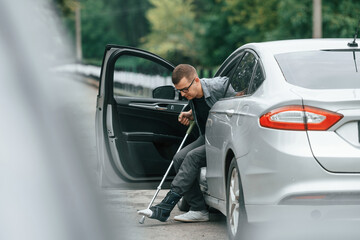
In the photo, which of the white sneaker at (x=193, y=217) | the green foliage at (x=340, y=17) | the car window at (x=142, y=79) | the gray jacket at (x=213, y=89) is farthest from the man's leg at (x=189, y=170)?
the green foliage at (x=340, y=17)

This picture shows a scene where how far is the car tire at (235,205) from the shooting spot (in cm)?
404

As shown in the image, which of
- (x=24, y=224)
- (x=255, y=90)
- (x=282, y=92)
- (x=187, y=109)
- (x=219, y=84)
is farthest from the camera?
(x=187, y=109)

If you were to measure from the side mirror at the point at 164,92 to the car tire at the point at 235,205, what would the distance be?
167 centimetres

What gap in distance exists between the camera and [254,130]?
3754mm

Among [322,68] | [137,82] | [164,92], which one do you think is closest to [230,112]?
[322,68]

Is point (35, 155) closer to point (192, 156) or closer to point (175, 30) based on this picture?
point (192, 156)

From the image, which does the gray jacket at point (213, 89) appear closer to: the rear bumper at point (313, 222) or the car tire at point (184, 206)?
the car tire at point (184, 206)

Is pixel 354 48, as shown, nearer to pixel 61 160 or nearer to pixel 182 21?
pixel 61 160

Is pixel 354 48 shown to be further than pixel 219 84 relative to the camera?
No

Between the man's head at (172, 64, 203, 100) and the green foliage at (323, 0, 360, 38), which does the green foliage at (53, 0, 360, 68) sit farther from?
the man's head at (172, 64, 203, 100)

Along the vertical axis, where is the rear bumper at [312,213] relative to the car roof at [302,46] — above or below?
below

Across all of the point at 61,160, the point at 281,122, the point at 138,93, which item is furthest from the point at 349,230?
the point at 138,93

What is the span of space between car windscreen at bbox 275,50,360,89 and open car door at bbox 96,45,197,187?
6.21 ft

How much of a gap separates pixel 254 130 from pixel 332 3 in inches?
1557
